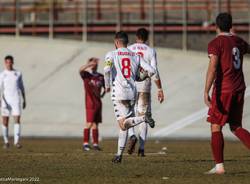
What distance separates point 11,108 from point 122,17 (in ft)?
60.4

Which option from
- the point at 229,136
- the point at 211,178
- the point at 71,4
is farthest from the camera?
the point at 71,4

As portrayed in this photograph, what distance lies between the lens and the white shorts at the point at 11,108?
25797 millimetres

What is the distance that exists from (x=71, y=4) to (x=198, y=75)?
11.2 m

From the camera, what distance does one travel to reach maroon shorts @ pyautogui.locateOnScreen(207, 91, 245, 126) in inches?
558

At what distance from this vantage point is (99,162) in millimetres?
16875

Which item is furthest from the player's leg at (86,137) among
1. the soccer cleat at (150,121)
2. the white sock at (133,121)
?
the soccer cleat at (150,121)

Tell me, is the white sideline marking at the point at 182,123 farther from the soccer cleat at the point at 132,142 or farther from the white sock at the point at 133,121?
the white sock at the point at 133,121

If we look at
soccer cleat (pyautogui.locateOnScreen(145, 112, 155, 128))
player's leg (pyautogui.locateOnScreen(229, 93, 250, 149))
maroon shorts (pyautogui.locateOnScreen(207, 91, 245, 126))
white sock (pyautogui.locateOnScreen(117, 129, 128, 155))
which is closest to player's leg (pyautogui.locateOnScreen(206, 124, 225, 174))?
maroon shorts (pyautogui.locateOnScreen(207, 91, 245, 126))

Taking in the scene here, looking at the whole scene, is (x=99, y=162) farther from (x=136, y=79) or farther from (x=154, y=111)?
(x=154, y=111)

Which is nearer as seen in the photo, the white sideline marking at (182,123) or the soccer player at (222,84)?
the soccer player at (222,84)

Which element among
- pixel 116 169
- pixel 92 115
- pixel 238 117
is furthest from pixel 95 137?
pixel 238 117

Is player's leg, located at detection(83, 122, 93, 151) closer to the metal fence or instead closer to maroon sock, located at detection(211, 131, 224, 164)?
maroon sock, located at detection(211, 131, 224, 164)

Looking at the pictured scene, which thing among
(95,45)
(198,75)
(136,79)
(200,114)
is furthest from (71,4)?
(136,79)

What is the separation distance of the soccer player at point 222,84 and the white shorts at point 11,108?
12.0 metres
